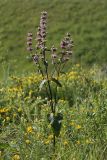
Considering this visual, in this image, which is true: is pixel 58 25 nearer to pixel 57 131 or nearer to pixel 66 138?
pixel 66 138

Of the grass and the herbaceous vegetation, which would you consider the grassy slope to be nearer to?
the grass

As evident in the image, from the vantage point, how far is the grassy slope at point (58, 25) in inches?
954

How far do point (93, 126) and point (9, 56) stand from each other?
18096 millimetres

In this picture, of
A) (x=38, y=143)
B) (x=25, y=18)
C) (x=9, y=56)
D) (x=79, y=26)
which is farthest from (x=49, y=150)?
(x=25, y=18)

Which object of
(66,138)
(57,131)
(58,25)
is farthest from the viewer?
(58,25)

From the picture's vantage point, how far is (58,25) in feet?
91.1

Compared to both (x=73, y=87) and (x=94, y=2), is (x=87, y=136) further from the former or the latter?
(x=94, y=2)

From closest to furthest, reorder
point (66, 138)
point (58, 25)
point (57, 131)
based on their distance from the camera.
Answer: point (57, 131), point (66, 138), point (58, 25)

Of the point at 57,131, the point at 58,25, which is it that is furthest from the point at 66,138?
the point at 58,25

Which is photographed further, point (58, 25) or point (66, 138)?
point (58, 25)

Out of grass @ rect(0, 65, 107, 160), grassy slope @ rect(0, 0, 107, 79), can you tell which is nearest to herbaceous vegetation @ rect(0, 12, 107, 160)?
grass @ rect(0, 65, 107, 160)

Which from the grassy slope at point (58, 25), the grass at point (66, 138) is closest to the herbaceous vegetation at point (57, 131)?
the grass at point (66, 138)

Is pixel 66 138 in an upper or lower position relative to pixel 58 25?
lower

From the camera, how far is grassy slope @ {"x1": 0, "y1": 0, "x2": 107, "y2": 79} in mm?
24234
